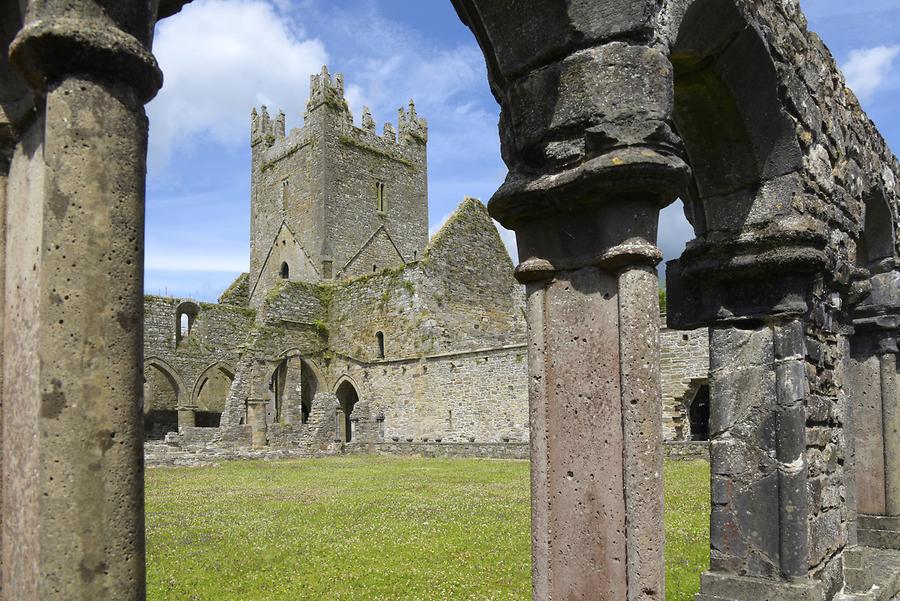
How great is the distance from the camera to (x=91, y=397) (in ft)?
6.80

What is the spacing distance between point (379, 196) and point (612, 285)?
38.7 metres

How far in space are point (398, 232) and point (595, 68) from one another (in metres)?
38.7

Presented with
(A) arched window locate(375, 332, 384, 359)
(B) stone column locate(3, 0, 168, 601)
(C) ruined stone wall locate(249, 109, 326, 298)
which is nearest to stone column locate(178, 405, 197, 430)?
(A) arched window locate(375, 332, 384, 359)

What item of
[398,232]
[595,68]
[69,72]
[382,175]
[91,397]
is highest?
[382,175]

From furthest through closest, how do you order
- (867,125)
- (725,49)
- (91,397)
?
(867,125) → (725,49) → (91,397)

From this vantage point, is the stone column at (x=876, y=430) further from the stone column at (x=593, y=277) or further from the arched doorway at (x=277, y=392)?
the arched doorway at (x=277, y=392)

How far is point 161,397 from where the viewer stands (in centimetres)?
3259

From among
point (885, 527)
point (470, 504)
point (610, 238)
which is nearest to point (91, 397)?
point (610, 238)

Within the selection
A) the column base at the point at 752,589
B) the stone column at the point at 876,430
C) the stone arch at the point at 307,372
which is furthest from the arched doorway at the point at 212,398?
the column base at the point at 752,589

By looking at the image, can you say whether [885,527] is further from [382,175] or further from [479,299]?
[382,175]

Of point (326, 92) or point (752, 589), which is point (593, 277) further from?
point (326, 92)

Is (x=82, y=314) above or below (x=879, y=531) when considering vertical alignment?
above

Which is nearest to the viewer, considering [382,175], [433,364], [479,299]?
[433,364]


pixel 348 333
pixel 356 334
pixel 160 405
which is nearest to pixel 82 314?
pixel 356 334
